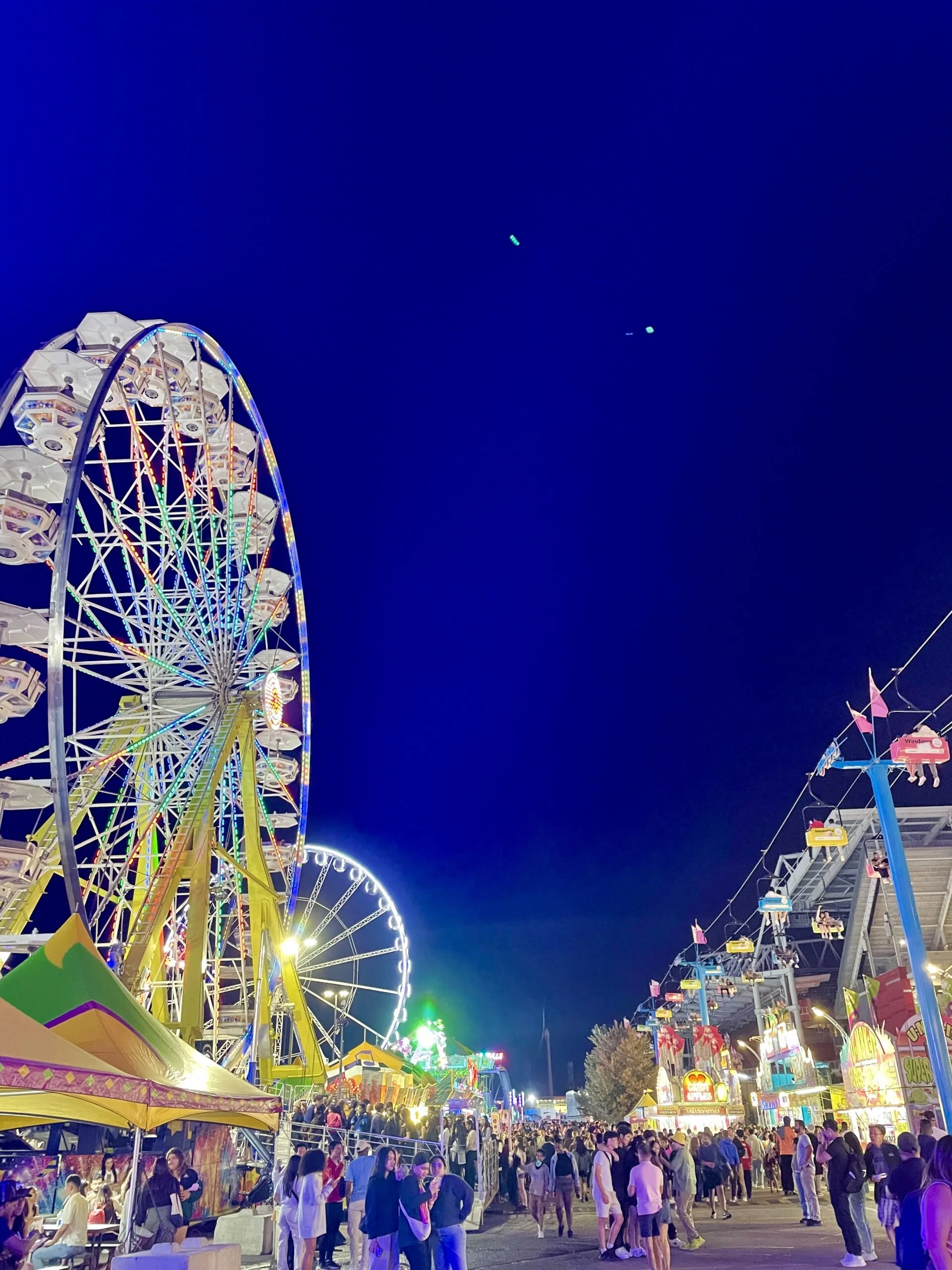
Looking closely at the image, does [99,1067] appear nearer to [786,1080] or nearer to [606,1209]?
[606,1209]

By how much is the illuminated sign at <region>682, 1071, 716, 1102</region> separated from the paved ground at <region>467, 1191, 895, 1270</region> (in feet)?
54.9

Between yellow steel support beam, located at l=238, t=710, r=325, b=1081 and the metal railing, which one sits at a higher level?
yellow steel support beam, located at l=238, t=710, r=325, b=1081

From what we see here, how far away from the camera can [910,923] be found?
58.2ft

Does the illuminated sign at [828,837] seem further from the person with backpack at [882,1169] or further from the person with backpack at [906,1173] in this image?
the person with backpack at [906,1173]

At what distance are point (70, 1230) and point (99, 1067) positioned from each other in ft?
8.17

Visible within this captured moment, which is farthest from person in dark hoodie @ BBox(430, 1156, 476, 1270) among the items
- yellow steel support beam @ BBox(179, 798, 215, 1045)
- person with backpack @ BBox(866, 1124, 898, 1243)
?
yellow steel support beam @ BBox(179, 798, 215, 1045)

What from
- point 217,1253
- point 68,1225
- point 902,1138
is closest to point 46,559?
point 68,1225

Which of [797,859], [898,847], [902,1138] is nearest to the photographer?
[902,1138]

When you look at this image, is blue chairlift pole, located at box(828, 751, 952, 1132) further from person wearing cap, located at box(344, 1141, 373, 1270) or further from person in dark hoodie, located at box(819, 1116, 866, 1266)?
person wearing cap, located at box(344, 1141, 373, 1270)

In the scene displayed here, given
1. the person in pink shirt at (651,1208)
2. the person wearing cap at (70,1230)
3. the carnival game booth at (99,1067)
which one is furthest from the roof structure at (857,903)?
the person wearing cap at (70,1230)

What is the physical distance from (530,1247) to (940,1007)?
12.9 metres

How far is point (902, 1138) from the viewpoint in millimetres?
8328

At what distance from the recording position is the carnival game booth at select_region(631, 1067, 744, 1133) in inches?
1335

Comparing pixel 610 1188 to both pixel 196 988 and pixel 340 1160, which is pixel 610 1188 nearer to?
pixel 340 1160
